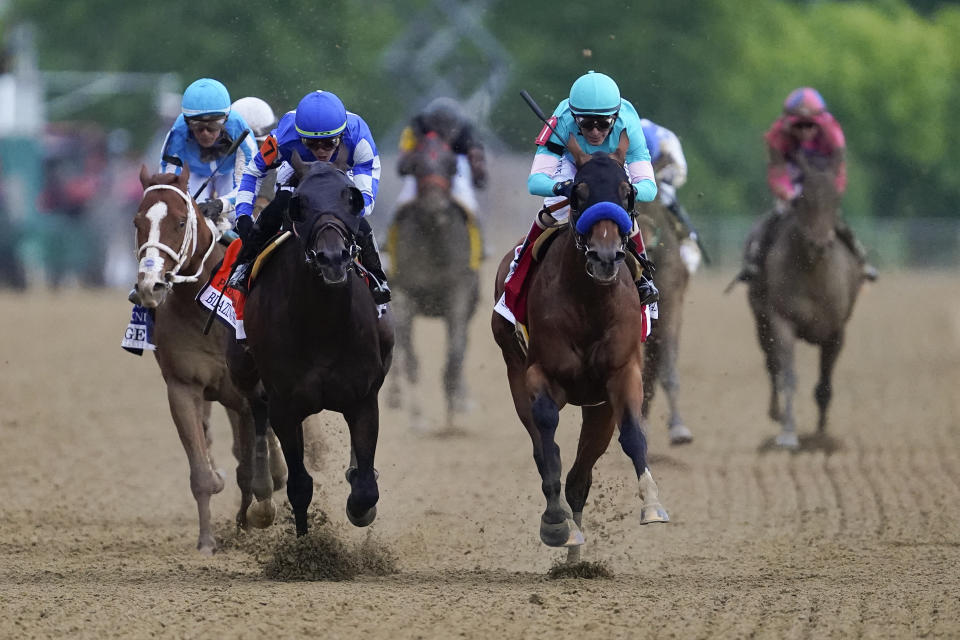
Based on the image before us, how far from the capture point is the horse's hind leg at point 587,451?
865cm

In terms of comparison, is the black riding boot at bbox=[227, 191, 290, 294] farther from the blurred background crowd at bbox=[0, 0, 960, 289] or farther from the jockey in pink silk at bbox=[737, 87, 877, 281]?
the blurred background crowd at bbox=[0, 0, 960, 289]

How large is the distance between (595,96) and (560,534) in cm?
211

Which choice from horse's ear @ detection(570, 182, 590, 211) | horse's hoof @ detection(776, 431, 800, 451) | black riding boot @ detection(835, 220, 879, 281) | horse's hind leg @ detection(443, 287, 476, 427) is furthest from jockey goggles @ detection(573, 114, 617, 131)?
horse's hind leg @ detection(443, 287, 476, 427)

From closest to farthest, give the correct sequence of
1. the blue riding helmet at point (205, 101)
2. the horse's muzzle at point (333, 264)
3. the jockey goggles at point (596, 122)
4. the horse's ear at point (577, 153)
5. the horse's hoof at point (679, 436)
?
the horse's muzzle at point (333, 264), the horse's ear at point (577, 153), the jockey goggles at point (596, 122), the blue riding helmet at point (205, 101), the horse's hoof at point (679, 436)

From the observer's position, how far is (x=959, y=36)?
5319 cm

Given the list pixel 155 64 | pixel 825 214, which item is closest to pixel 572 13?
pixel 155 64

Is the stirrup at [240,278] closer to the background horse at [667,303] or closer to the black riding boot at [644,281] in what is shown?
the black riding boot at [644,281]

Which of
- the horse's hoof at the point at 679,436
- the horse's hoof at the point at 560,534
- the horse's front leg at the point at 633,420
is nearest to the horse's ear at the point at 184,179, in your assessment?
the horse's front leg at the point at 633,420

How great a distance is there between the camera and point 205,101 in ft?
31.9

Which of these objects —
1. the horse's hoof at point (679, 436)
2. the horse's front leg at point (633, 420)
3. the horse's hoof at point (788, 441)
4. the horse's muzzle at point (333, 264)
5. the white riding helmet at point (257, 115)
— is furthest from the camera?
the horse's hoof at point (788, 441)

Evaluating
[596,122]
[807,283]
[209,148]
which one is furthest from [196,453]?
[807,283]

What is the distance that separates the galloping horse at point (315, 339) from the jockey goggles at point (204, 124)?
1.67m

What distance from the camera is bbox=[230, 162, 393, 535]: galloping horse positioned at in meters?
7.84

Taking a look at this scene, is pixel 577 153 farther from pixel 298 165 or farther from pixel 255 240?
pixel 255 240
